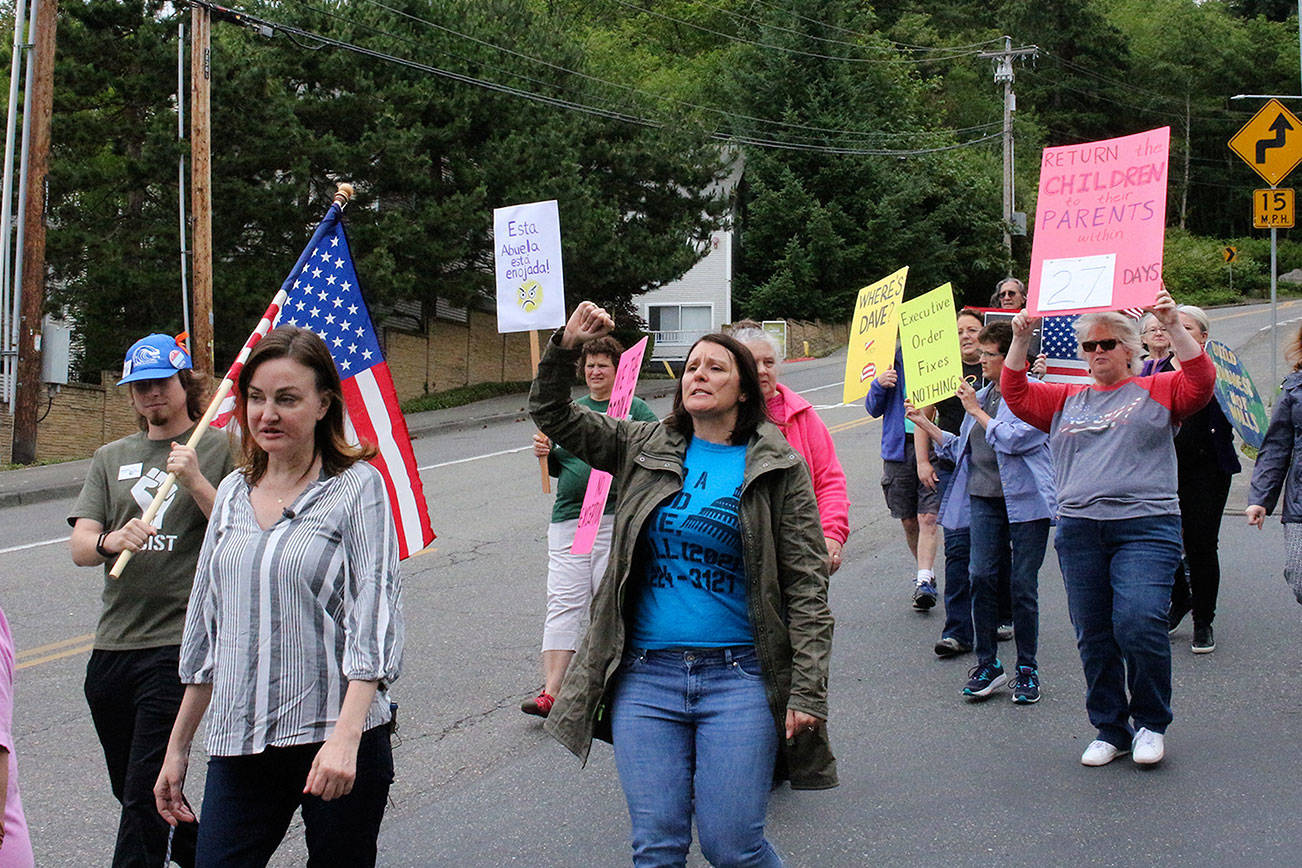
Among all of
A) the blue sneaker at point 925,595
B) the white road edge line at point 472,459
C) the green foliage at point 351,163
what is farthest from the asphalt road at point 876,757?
the green foliage at point 351,163

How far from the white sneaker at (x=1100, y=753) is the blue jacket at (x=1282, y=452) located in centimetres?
136

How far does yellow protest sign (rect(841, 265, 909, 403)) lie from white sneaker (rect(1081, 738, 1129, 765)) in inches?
96.3

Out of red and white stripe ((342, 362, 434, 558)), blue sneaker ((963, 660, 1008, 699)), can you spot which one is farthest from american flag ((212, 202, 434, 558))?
blue sneaker ((963, 660, 1008, 699))

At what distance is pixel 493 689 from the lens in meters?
6.75

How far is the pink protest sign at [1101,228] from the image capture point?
5.13m

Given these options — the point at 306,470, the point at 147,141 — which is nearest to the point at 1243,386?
the point at 306,470

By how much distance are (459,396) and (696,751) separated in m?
24.2

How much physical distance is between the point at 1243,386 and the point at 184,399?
558 cm

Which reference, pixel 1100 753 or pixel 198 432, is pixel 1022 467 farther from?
pixel 198 432

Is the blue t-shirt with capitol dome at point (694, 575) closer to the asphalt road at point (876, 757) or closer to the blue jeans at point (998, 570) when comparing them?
the asphalt road at point (876, 757)

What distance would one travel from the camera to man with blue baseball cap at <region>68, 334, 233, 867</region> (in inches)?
150

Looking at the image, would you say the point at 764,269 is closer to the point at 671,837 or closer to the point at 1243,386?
the point at 1243,386

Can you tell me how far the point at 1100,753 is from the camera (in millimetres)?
5363

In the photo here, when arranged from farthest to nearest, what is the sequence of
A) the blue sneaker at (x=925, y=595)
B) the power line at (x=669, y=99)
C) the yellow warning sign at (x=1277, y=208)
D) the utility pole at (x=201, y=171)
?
the power line at (x=669, y=99), the utility pole at (x=201, y=171), the yellow warning sign at (x=1277, y=208), the blue sneaker at (x=925, y=595)
